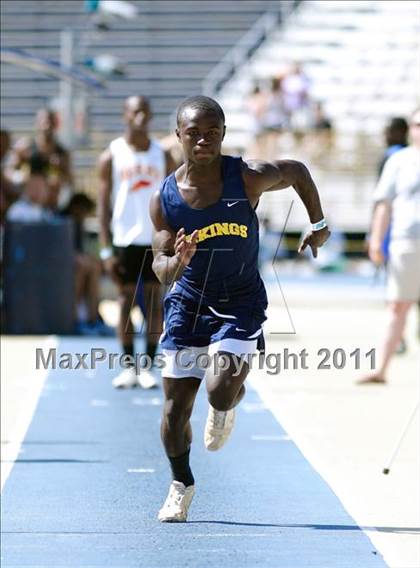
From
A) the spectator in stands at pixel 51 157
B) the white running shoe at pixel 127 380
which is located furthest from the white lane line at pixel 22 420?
the spectator in stands at pixel 51 157

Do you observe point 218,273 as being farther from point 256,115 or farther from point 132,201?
point 256,115

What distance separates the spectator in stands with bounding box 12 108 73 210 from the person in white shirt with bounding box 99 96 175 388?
5.68 meters

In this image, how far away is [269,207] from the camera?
2819 cm

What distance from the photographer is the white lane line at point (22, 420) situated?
8125mm

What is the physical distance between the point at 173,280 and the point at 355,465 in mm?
2813

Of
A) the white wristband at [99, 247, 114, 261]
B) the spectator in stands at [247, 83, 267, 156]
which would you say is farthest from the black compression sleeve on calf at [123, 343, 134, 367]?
the spectator in stands at [247, 83, 267, 156]

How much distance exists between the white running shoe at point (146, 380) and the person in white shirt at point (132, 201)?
1.21 ft

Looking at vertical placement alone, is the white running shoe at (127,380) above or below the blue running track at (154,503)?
below

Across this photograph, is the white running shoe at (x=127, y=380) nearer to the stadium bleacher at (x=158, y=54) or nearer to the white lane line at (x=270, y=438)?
the white lane line at (x=270, y=438)

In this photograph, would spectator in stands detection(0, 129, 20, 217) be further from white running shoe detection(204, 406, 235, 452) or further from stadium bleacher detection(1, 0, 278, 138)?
white running shoe detection(204, 406, 235, 452)

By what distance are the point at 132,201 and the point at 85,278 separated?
5.01m

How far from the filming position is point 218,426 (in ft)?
20.5

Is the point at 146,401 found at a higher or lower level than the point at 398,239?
lower

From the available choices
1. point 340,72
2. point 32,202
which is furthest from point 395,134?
point 340,72
